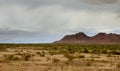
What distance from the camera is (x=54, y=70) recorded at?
23000 millimetres

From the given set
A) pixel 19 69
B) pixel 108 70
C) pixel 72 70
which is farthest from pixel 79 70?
pixel 19 69

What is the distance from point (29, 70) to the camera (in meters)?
23.1

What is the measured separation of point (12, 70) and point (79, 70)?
468 centimetres

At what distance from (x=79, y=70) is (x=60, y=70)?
1.41 m

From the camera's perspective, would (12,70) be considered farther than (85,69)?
No

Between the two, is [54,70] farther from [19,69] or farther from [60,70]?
[19,69]

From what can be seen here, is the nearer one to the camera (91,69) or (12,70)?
(12,70)

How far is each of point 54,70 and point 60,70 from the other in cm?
42

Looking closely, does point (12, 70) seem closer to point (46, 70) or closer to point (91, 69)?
Answer: point (46, 70)

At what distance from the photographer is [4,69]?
23.2m

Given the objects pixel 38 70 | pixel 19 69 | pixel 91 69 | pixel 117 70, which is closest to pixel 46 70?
pixel 38 70

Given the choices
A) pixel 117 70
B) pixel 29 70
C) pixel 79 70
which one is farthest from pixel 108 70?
pixel 29 70

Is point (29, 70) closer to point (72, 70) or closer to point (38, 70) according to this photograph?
point (38, 70)

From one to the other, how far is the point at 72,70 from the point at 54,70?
4.18ft
